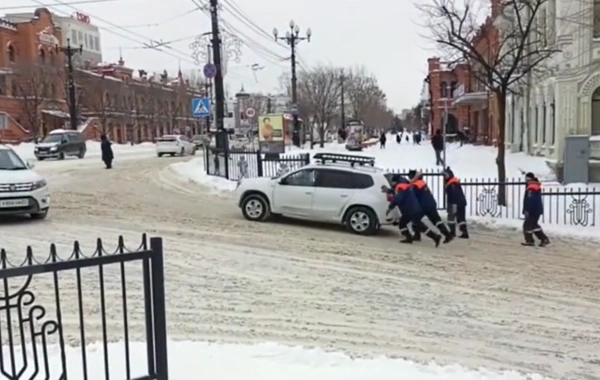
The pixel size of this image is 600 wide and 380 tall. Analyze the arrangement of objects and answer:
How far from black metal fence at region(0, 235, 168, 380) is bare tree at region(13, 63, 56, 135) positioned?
50.6 m

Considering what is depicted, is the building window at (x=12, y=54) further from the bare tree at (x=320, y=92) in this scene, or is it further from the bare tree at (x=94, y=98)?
the bare tree at (x=320, y=92)

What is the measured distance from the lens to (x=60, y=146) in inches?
1465

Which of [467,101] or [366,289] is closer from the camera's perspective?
[366,289]

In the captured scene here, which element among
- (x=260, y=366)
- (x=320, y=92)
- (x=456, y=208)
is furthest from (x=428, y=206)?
(x=320, y=92)

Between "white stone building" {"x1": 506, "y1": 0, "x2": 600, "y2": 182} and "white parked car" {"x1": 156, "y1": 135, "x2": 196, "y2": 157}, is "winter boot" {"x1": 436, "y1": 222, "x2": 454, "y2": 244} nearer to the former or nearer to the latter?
"white stone building" {"x1": 506, "y1": 0, "x2": 600, "y2": 182}

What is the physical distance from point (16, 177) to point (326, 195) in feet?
22.4

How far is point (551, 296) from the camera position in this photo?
829cm

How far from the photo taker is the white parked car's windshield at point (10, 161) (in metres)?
13.7

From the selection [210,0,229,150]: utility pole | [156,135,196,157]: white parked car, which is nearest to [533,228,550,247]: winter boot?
[210,0,229,150]: utility pole

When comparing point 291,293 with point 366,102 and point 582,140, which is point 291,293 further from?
point 366,102

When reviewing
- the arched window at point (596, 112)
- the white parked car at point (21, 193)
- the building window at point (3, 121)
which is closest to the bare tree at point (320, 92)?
the building window at point (3, 121)

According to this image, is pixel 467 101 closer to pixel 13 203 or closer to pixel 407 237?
pixel 407 237

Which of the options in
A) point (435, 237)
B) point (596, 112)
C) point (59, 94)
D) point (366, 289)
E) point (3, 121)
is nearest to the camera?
point (366, 289)

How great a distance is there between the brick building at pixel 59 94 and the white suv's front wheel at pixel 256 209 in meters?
44.2
